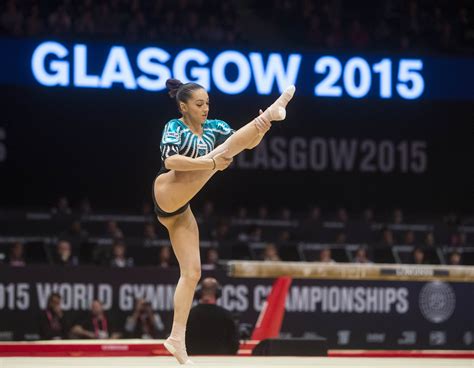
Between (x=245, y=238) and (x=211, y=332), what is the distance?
675 centimetres

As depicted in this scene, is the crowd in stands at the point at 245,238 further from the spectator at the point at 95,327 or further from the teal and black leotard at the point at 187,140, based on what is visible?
the teal and black leotard at the point at 187,140

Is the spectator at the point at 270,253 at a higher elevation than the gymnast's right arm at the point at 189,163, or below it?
below

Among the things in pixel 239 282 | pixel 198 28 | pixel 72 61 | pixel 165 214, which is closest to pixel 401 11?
pixel 198 28

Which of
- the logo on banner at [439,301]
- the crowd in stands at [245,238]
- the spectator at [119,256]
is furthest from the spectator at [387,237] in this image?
the spectator at [119,256]

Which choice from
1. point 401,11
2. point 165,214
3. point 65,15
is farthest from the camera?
point 401,11

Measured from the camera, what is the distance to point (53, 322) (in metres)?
11.2

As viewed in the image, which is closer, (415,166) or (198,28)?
(198,28)

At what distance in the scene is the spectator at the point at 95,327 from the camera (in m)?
11.2

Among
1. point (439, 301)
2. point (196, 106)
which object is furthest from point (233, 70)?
point (196, 106)

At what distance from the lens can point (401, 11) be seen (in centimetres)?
1712

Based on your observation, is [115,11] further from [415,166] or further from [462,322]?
[462,322]

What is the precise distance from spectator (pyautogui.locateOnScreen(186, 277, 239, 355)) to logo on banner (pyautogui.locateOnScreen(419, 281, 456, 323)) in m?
4.95

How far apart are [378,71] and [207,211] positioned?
11.3 ft

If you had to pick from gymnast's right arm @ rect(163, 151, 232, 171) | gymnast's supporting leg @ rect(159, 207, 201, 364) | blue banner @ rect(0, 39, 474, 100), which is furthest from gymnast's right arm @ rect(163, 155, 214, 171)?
blue banner @ rect(0, 39, 474, 100)
